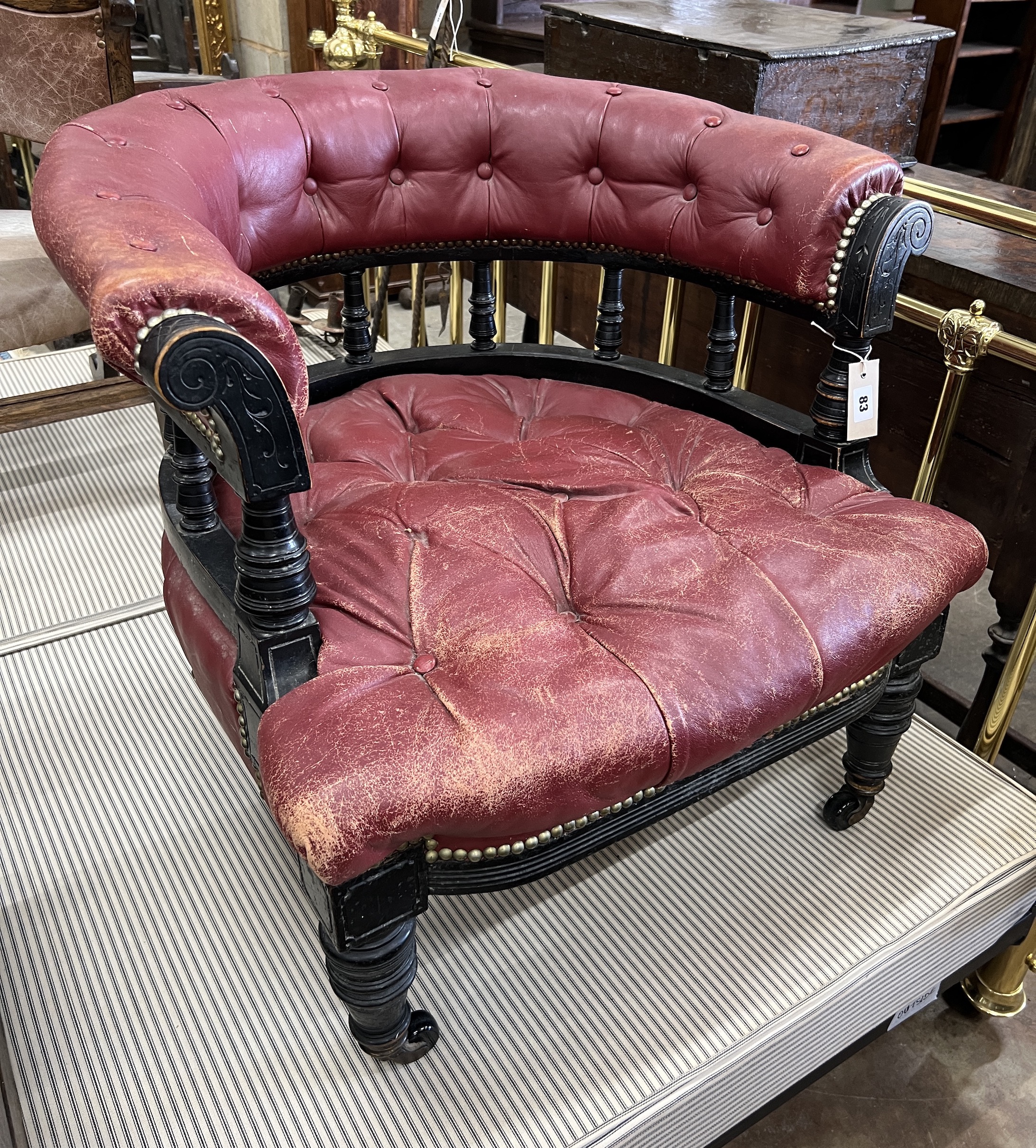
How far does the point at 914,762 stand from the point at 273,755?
0.97m

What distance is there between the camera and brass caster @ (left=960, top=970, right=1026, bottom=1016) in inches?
51.1

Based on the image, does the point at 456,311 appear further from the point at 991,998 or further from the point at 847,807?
the point at 991,998

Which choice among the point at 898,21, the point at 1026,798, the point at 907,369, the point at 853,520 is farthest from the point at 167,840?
the point at 898,21

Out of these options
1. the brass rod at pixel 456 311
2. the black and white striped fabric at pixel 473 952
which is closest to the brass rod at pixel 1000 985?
the black and white striped fabric at pixel 473 952

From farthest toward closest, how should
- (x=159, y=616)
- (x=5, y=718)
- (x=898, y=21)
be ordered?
1. (x=898, y=21)
2. (x=159, y=616)
3. (x=5, y=718)

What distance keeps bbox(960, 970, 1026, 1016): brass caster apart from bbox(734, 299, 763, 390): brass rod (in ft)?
3.08

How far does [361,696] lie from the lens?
0.79 meters

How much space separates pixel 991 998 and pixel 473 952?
736mm

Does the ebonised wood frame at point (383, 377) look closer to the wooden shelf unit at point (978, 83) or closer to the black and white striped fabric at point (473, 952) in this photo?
the black and white striped fabric at point (473, 952)

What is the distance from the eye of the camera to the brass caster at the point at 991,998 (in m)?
1.30

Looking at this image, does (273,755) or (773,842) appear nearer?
(273,755)

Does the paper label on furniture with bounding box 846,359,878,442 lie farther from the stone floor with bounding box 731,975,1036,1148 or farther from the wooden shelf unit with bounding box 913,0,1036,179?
the wooden shelf unit with bounding box 913,0,1036,179

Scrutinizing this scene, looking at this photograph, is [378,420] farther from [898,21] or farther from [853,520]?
[898,21]

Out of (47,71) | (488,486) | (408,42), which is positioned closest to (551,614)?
(488,486)
